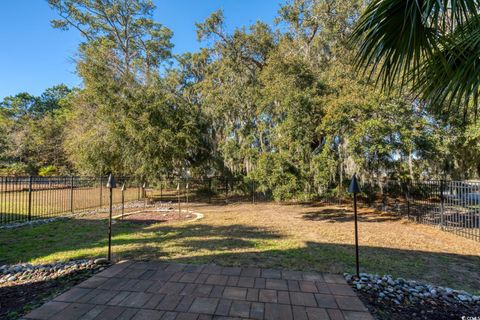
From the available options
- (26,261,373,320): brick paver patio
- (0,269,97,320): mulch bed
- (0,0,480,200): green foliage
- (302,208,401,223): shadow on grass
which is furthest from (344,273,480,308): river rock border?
(302,208,401,223): shadow on grass

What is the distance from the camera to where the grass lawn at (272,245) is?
388 centimetres

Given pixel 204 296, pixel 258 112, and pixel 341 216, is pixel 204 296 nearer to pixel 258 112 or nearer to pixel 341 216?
pixel 341 216

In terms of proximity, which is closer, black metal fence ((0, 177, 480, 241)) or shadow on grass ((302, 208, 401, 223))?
black metal fence ((0, 177, 480, 241))

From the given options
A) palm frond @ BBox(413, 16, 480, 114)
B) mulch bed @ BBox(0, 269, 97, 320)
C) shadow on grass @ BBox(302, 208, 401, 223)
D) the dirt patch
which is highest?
palm frond @ BBox(413, 16, 480, 114)

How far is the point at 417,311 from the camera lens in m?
2.56

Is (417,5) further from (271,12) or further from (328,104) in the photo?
(271,12)

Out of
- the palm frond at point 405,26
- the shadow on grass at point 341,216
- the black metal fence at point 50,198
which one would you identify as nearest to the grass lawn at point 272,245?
the shadow on grass at point 341,216

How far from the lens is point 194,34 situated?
541 inches

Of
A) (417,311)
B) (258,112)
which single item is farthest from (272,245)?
(258,112)

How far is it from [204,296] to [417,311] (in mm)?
2271

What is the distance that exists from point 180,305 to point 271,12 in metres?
13.8

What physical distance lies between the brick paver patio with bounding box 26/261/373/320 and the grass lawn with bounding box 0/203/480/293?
503 millimetres

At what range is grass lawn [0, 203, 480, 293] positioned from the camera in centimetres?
388

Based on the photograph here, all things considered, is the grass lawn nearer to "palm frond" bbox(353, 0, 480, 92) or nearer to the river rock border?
the river rock border
